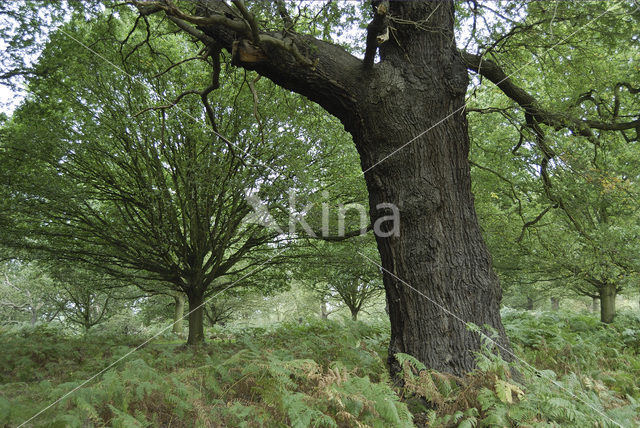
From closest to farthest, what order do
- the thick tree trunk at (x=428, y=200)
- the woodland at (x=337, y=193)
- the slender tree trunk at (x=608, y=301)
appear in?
the woodland at (x=337, y=193) → the thick tree trunk at (x=428, y=200) → the slender tree trunk at (x=608, y=301)

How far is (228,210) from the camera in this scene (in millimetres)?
8742

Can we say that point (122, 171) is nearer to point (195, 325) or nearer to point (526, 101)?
point (195, 325)

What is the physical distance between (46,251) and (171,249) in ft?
8.35

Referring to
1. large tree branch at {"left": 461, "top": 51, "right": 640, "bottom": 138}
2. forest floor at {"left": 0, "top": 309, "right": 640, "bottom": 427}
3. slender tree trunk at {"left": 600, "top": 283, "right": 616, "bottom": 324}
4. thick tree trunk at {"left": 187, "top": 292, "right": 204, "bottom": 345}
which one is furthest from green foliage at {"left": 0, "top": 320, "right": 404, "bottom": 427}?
slender tree trunk at {"left": 600, "top": 283, "right": 616, "bottom": 324}

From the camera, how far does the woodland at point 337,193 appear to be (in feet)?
9.43

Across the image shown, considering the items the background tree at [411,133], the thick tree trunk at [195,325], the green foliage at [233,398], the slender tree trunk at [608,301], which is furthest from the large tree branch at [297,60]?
the slender tree trunk at [608,301]

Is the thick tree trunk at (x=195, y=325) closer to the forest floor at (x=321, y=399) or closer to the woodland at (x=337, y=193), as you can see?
the woodland at (x=337, y=193)

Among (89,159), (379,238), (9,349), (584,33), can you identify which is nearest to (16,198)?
(89,159)

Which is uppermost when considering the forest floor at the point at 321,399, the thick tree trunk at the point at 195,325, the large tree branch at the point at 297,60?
the large tree branch at the point at 297,60

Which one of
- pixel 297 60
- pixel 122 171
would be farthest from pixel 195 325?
pixel 297 60

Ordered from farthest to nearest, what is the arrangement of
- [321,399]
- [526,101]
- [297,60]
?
[526,101]
[297,60]
[321,399]

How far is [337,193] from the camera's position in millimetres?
8500

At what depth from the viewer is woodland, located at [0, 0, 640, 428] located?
9.43 feet

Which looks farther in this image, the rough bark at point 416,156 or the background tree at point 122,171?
the background tree at point 122,171
